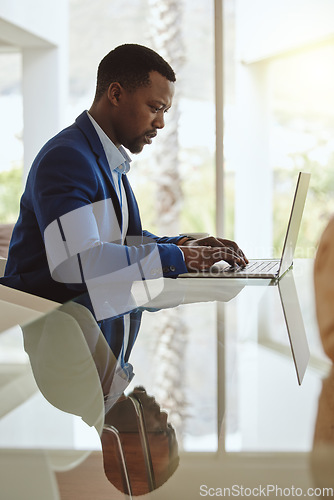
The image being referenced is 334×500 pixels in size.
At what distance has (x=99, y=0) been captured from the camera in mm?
7258

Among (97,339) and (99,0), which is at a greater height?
(99,0)

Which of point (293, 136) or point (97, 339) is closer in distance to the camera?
point (97, 339)

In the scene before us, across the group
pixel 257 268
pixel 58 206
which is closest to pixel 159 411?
pixel 58 206

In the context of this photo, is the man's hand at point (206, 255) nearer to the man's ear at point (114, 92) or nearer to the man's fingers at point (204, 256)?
the man's fingers at point (204, 256)

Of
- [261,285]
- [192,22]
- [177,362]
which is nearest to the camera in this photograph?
[177,362]

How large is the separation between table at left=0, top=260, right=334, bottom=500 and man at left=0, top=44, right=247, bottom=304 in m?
0.40

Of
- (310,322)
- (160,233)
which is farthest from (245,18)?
(310,322)

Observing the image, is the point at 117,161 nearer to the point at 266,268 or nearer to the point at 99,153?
the point at 99,153

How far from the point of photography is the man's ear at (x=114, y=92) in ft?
5.85

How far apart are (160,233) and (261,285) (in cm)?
505

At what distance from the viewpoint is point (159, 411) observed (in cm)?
58

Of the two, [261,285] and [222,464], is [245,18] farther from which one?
[222,464]

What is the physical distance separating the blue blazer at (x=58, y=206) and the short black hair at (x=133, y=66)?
0.23 m

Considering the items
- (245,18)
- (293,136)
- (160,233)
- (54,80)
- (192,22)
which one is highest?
(192,22)
